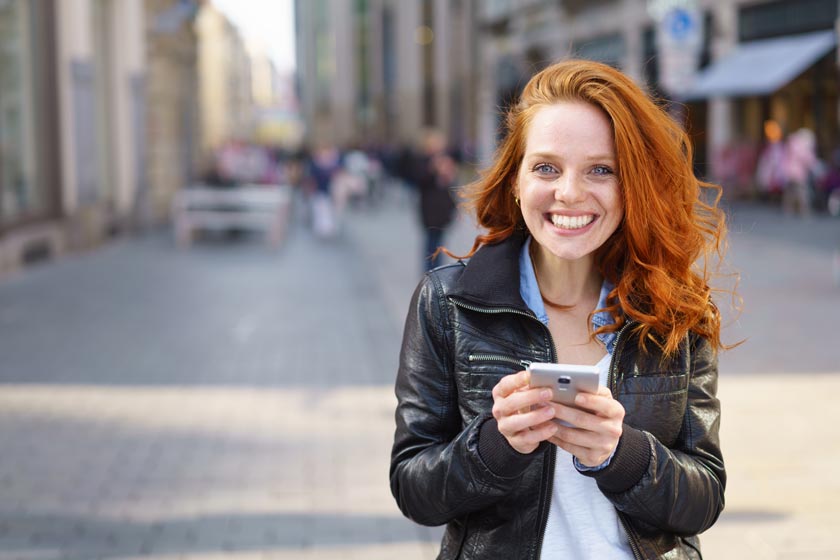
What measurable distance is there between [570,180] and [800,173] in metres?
20.5

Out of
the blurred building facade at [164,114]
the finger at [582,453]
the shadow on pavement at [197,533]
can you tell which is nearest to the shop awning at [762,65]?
the blurred building facade at [164,114]

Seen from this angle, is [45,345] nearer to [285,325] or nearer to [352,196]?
[285,325]

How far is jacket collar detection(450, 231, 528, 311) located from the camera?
2178 millimetres

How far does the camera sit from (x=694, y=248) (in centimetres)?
234

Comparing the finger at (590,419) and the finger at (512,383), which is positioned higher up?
the finger at (512,383)

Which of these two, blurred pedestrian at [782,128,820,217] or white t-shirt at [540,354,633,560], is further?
blurred pedestrian at [782,128,820,217]

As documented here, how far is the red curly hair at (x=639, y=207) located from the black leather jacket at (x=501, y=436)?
5cm

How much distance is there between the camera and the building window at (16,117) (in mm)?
15742

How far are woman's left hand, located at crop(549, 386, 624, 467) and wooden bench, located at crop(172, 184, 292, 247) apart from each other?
60.1 ft

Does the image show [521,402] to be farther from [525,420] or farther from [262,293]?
[262,293]

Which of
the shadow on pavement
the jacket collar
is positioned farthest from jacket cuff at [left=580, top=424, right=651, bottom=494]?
the shadow on pavement

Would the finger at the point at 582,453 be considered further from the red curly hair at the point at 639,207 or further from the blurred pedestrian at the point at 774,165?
the blurred pedestrian at the point at 774,165

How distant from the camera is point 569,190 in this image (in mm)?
2154

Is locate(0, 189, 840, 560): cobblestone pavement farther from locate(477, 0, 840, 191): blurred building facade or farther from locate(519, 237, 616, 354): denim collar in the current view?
locate(477, 0, 840, 191): blurred building facade
